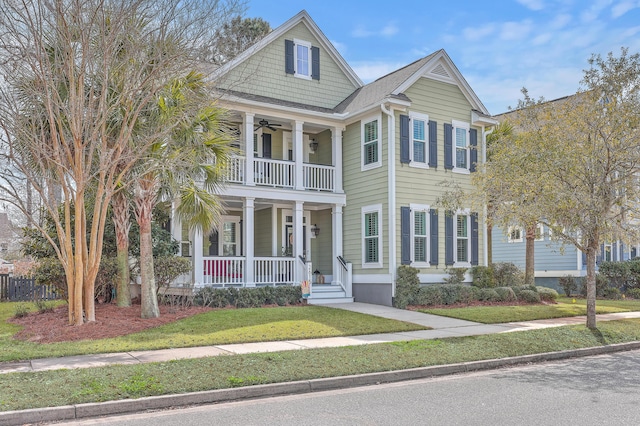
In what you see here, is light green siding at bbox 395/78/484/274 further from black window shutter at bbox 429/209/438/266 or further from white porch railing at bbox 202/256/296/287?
white porch railing at bbox 202/256/296/287

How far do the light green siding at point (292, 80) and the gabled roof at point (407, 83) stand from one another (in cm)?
61

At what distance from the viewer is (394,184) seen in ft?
61.5

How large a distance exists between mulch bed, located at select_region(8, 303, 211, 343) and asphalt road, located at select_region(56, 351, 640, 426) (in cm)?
544

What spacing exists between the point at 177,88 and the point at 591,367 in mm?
10174

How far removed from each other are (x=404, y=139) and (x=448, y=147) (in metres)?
2.26

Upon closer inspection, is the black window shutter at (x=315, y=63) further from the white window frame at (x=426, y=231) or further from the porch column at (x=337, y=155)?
the white window frame at (x=426, y=231)

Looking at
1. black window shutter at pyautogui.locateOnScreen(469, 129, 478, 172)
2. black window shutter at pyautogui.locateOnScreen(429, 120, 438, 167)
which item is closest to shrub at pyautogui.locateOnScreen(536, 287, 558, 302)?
black window shutter at pyautogui.locateOnScreen(469, 129, 478, 172)

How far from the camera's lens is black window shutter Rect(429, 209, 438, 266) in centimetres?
1948

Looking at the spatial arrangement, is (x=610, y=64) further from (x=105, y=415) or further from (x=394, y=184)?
(x=105, y=415)

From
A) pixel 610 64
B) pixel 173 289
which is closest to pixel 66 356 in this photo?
pixel 173 289

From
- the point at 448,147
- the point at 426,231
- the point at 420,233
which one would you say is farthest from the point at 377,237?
the point at 448,147

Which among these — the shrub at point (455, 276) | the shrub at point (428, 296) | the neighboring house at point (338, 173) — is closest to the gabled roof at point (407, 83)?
the neighboring house at point (338, 173)

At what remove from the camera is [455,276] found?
19734 millimetres

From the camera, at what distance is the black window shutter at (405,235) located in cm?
1866
